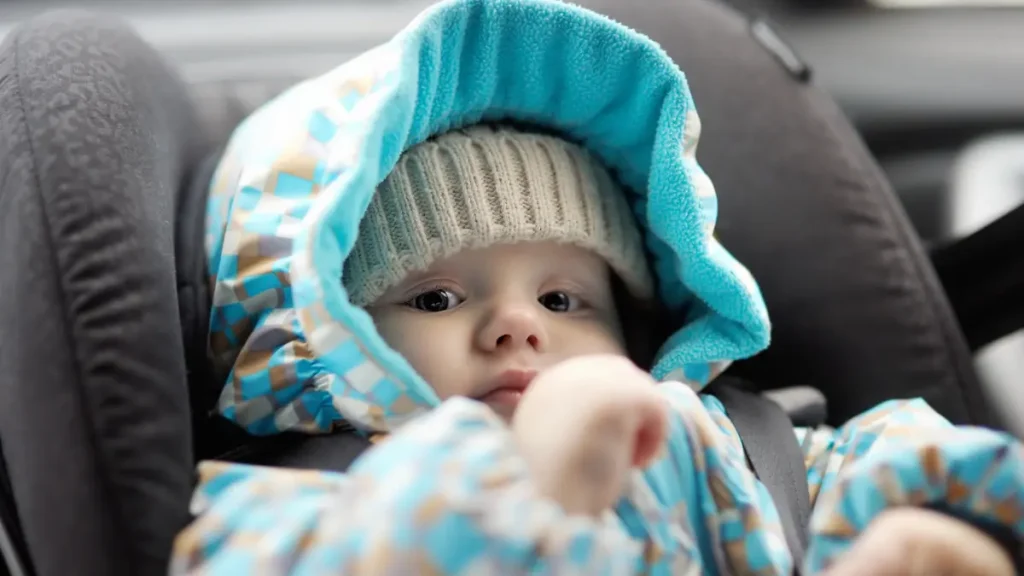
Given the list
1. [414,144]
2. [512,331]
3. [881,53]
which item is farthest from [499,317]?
[881,53]

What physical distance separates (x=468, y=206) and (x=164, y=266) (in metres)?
0.22

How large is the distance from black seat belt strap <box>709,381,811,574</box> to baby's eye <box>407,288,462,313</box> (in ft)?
0.77

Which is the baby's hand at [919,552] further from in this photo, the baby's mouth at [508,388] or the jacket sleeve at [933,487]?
the baby's mouth at [508,388]

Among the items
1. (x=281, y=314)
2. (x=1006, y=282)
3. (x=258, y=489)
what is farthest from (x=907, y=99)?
(x=258, y=489)

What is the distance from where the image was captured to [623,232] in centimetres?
87

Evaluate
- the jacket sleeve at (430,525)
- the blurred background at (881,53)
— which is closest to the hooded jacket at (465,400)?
→ the jacket sleeve at (430,525)

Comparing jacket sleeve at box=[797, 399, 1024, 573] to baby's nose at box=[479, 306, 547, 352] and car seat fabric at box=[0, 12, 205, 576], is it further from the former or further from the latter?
car seat fabric at box=[0, 12, 205, 576]

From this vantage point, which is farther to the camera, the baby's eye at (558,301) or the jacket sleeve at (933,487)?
the baby's eye at (558,301)

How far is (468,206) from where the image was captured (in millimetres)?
790

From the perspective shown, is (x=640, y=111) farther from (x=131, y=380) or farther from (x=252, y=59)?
(x=252, y=59)

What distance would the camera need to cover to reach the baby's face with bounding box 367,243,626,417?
754 millimetres

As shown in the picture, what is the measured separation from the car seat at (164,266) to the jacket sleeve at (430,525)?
0.25 feet

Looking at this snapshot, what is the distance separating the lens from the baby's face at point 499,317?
754 millimetres

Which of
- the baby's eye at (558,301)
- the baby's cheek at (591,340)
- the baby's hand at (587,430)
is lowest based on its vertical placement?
the baby's cheek at (591,340)
